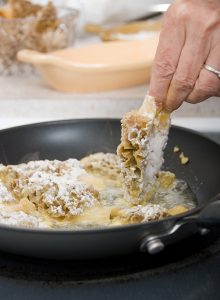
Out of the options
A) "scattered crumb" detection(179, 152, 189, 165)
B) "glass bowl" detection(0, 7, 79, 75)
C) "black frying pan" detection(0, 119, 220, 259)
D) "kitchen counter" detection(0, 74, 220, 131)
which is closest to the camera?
"black frying pan" detection(0, 119, 220, 259)

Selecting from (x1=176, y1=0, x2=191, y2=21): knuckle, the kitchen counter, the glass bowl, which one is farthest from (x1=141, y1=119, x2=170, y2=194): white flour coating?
the glass bowl

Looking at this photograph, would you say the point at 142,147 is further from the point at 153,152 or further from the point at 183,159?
the point at 183,159

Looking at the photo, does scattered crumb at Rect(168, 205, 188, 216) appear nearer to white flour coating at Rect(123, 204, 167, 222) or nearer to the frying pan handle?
white flour coating at Rect(123, 204, 167, 222)

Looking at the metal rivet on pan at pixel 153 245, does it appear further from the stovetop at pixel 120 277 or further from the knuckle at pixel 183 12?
the knuckle at pixel 183 12

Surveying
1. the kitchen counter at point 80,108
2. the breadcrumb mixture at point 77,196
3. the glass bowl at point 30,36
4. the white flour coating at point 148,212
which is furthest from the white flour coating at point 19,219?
the glass bowl at point 30,36

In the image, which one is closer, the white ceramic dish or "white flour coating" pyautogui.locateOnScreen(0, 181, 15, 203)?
"white flour coating" pyautogui.locateOnScreen(0, 181, 15, 203)

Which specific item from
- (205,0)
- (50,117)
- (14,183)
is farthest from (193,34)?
(50,117)

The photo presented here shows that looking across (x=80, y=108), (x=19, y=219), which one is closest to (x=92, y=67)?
(x=80, y=108)
